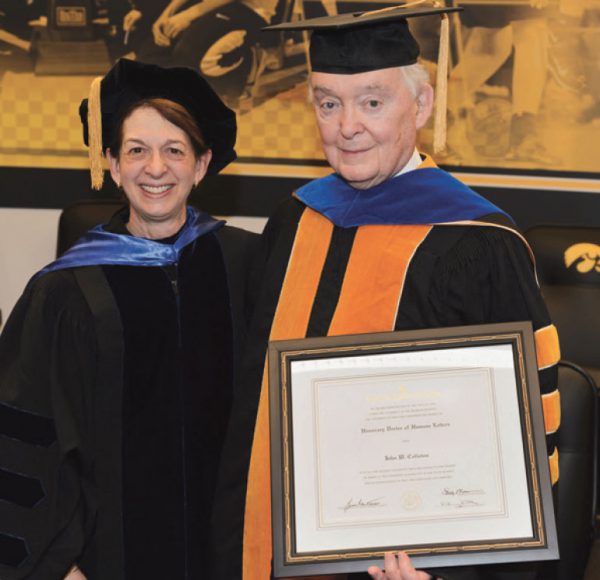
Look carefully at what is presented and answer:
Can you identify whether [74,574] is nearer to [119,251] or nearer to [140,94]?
[119,251]

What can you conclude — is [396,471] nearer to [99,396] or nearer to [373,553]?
[373,553]

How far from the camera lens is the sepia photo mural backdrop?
471 cm

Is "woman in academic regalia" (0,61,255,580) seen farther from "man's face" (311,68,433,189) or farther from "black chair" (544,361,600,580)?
"black chair" (544,361,600,580)

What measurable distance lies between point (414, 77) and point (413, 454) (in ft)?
2.92

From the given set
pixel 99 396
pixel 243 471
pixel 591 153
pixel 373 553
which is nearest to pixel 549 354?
pixel 373 553

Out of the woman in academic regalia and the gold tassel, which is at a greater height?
the gold tassel

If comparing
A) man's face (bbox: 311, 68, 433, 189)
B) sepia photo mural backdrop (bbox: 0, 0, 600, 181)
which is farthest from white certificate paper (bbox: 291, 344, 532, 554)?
sepia photo mural backdrop (bbox: 0, 0, 600, 181)

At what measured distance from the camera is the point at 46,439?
9.02 ft

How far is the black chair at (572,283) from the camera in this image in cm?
397

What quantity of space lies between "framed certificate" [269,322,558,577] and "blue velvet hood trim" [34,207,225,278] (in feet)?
2.35

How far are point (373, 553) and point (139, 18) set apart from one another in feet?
11.1

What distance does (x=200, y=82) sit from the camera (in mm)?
2910

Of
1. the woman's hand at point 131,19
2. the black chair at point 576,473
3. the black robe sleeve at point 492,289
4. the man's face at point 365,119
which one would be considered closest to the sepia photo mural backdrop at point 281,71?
the woman's hand at point 131,19

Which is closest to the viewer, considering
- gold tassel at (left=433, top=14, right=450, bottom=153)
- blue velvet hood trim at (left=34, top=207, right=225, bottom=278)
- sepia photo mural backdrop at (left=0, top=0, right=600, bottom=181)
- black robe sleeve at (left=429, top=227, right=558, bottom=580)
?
black robe sleeve at (left=429, top=227, right=558, bottom=580)
